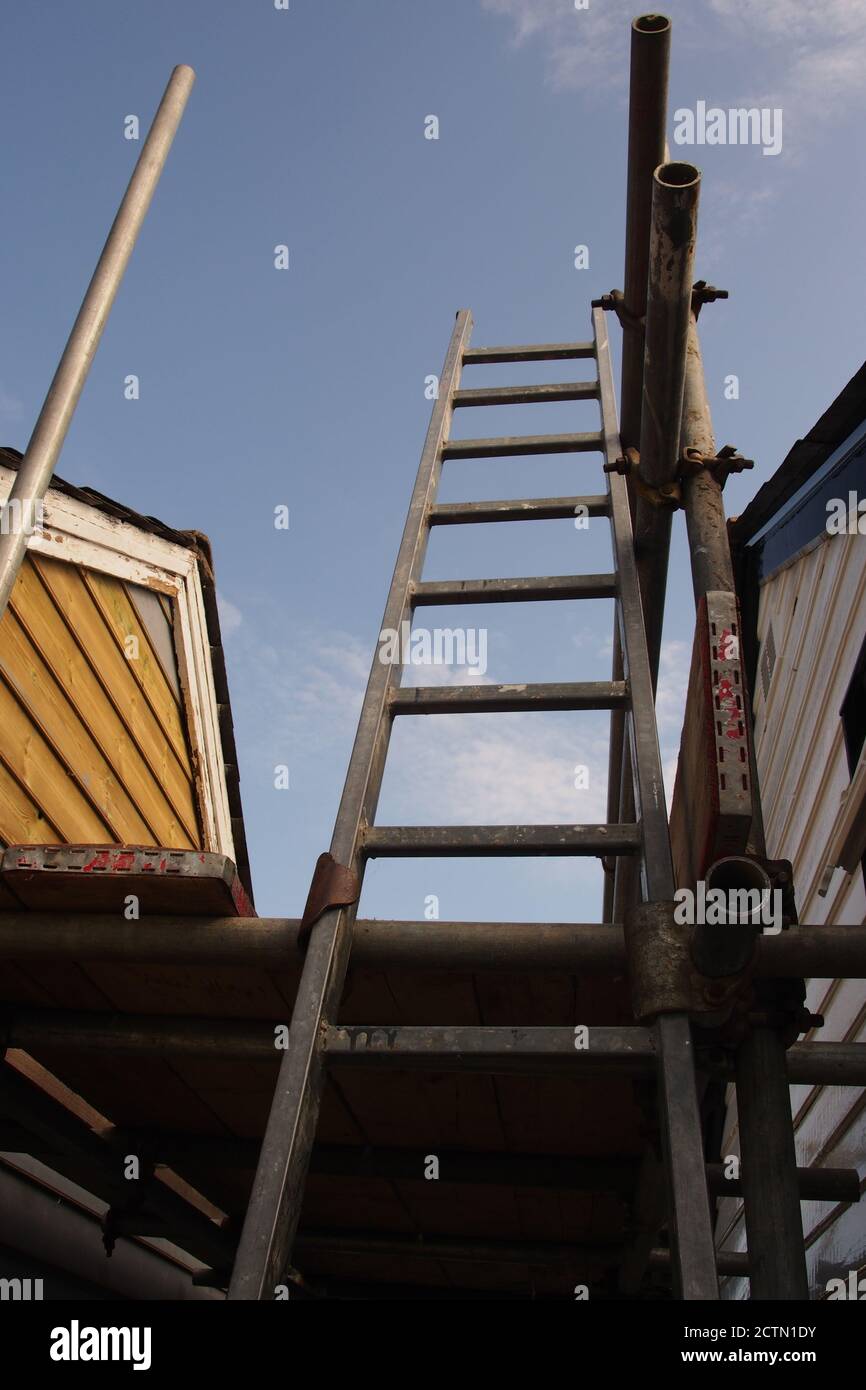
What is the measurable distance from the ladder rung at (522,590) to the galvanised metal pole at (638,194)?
494 millimetres

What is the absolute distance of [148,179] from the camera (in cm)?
363

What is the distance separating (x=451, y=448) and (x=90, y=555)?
198 cm

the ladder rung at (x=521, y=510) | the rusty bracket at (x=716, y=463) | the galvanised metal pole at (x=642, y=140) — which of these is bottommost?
the rusty bracket at (x=716, y=463)

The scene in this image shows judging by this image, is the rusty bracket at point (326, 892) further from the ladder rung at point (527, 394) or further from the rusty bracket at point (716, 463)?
the ladder rung at point (527, 394)

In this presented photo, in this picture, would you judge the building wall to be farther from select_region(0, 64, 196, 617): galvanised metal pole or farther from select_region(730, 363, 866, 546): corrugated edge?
select_region(0, 64, 196, 617): galvanised metal pole

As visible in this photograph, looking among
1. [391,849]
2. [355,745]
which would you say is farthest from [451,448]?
[391,849]

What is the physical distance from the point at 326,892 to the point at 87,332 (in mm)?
1905

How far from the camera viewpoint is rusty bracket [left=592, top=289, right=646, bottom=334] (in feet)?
13.1

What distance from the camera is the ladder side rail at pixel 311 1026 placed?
2021mm

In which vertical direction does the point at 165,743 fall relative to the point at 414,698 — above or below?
above

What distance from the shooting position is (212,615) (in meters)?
6.62

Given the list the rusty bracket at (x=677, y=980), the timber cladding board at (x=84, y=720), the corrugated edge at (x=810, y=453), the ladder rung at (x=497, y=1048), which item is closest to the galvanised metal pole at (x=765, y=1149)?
the rusty bracket at (x=677, y=980)

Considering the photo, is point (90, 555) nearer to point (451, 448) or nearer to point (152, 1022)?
point (451, 448)

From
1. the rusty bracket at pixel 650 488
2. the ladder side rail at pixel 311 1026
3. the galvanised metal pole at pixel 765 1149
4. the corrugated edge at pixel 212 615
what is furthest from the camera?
the corrugated edge at pixel 212 615
